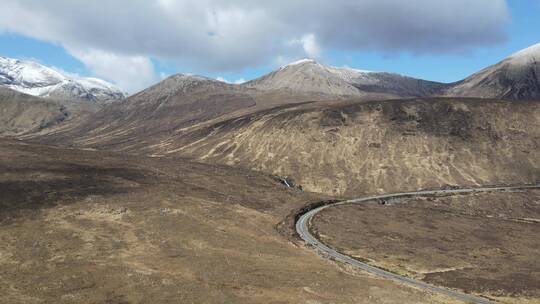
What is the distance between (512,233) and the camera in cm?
12106

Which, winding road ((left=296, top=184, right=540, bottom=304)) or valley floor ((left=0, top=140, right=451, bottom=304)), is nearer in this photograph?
valley floor ((left=0, top=140, right=451, bottom=304))

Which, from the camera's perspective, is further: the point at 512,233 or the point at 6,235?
the point at 512,233

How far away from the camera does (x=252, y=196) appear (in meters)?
141

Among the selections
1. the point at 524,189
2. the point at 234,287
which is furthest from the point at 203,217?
the point at 524,189

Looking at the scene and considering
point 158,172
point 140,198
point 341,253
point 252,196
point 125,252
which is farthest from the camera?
point 158,172

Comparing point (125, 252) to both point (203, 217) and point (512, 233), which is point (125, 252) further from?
point (512, 233)

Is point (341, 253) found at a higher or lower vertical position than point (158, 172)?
lower

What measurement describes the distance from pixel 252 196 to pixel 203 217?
1509 inches

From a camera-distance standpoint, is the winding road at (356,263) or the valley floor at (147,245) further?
the winding road at (356,263)

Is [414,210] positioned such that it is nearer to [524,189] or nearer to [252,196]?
[252,196]

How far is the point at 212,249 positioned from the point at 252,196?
199ft

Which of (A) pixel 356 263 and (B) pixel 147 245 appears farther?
(A) pixel 356 263

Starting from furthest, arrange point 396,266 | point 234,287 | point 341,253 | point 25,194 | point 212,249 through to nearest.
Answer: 1. point 25,194
2. point 341,253
3. point 396,266
4. point 212,249
5. point 234,287

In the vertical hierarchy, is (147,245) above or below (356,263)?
above
